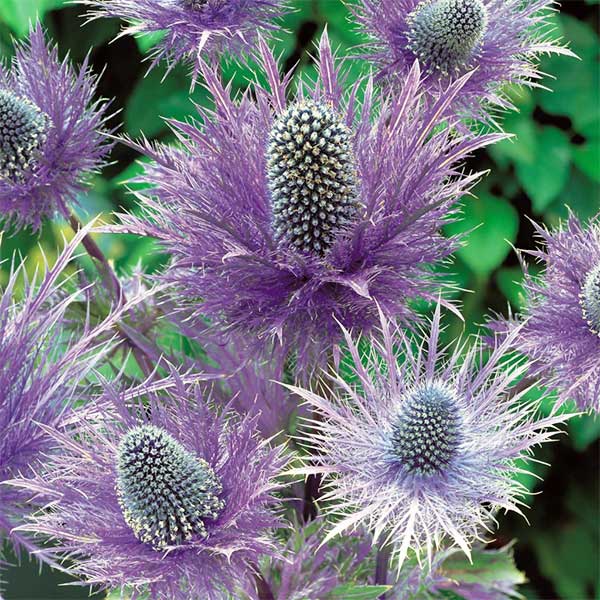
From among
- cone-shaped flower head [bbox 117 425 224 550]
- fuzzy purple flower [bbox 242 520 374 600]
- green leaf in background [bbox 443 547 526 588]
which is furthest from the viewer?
green leaf in background [bbox 443 547 526 588]

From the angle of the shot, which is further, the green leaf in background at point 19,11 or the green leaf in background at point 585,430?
the green leaf in background at point 585,430

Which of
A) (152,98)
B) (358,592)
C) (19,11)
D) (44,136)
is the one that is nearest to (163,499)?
(358,592)

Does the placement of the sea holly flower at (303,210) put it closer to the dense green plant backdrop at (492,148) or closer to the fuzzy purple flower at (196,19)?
the fuzzy purple flower at (196,19)

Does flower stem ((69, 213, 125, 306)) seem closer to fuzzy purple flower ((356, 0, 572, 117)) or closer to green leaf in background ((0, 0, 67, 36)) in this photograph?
fuzzy purple flower ((356, 0, 572, 117))

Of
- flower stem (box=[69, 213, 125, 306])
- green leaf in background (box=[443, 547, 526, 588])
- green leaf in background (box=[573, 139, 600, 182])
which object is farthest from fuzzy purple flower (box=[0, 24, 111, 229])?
green leaf in background (box=[573, 139, 600, 182])

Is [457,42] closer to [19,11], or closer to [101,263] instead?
[101,263]

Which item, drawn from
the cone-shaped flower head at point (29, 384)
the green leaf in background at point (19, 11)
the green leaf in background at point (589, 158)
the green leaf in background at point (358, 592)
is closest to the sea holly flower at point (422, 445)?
the green leaf in background at point (358, 592)
